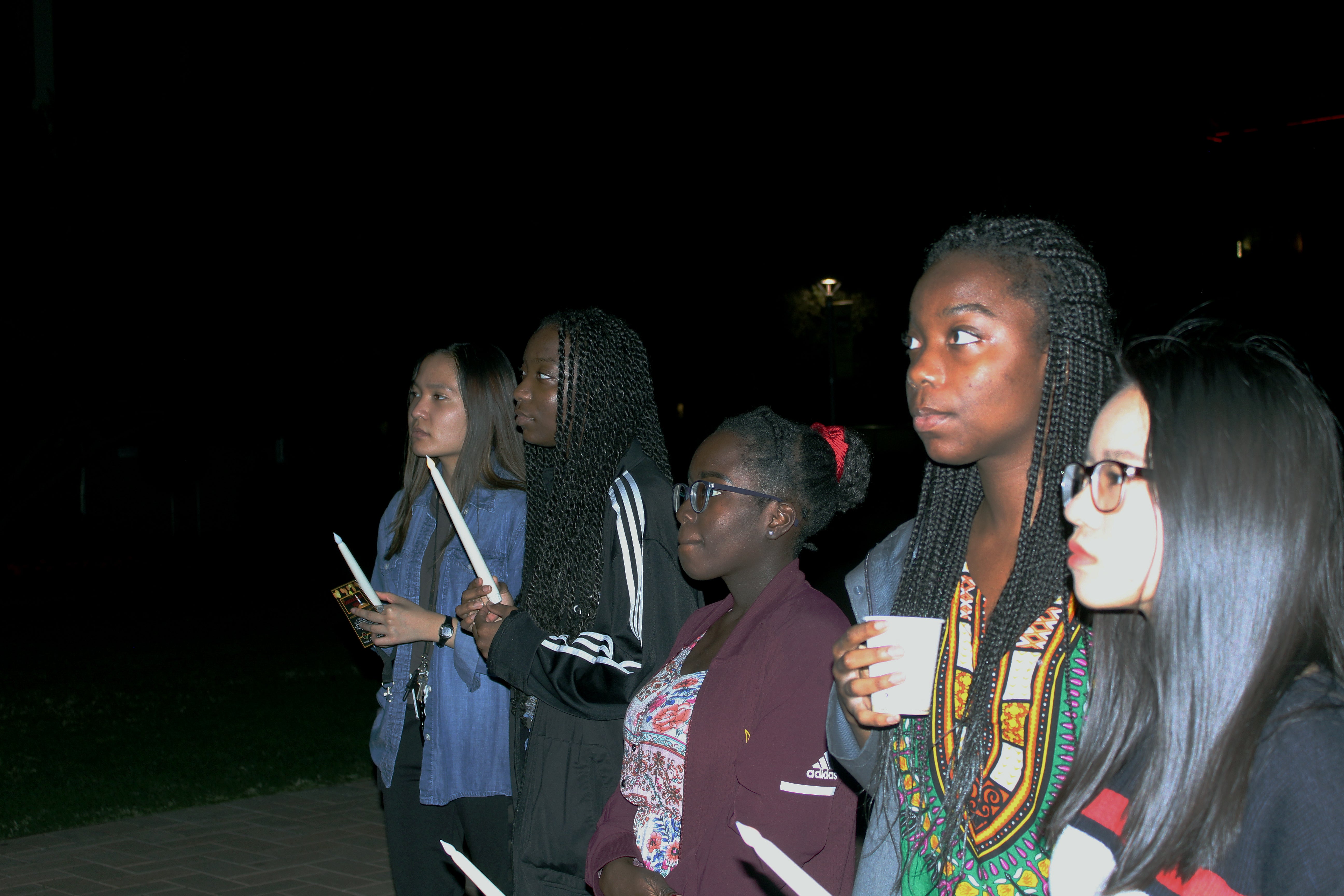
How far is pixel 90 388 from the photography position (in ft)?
53.7

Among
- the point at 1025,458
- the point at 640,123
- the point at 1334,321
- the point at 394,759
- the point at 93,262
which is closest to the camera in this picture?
the point at 1025,458

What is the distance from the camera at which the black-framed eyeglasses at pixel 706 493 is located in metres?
3.22

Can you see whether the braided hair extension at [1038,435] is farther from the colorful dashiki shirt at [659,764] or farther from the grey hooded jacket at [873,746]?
the colorful dashiki shirt at [659,764]

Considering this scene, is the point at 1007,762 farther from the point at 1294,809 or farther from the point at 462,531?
the point at 462,531

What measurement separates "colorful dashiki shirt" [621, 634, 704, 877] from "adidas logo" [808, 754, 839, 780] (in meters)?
0.31

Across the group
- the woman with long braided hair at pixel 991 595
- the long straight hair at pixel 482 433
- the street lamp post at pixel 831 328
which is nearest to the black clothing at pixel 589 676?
the long straight hair at pixel 482 433

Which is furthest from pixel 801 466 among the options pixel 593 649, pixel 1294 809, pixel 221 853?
pixel 221 853

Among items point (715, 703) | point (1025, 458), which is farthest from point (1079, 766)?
point (715, 703)

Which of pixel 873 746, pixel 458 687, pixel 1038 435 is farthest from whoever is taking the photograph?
pixel 458 687

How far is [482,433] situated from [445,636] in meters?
0.86

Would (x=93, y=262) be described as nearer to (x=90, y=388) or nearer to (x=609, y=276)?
(x=90, y=388)

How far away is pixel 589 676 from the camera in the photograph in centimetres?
327

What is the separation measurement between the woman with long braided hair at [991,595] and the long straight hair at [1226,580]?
0.47m

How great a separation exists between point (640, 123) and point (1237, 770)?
62.2ft
